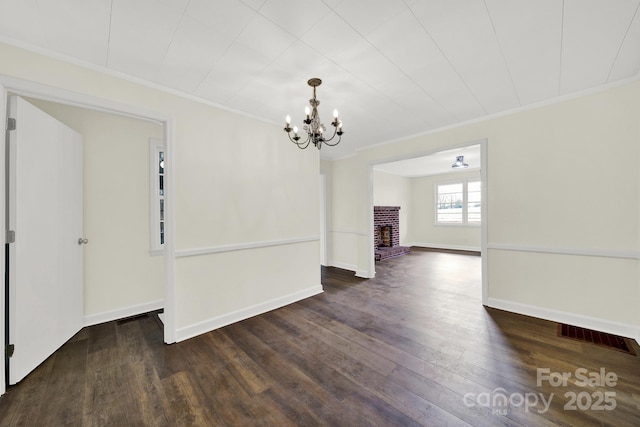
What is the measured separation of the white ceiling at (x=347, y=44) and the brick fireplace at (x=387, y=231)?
4.80m

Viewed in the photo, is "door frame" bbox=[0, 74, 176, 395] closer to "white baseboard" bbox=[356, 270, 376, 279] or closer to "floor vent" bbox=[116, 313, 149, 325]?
"floor vent" bbox=[116, 313, 149, 325]

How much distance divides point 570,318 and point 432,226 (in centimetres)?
590

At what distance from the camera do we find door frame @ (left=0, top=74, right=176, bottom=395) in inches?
69.0

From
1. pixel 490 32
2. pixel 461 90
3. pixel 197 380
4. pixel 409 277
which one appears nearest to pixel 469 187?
pixel 409 277

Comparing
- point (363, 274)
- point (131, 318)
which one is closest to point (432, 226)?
point (363, 274)

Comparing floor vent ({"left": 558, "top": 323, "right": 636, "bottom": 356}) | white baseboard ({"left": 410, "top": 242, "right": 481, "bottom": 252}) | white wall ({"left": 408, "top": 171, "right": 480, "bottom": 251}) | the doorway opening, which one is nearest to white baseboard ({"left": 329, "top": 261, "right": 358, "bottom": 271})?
the doorway opening

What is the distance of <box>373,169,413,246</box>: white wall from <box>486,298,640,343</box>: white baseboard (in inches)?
175

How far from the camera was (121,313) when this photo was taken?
304 centimetres

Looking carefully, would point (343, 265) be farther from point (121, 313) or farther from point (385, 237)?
point (121, 313)

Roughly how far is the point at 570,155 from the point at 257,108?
361 centimetres

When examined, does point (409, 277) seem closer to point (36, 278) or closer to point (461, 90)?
point (461, 90)

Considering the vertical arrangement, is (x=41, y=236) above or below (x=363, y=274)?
A: above

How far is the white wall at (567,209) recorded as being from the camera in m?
2.47

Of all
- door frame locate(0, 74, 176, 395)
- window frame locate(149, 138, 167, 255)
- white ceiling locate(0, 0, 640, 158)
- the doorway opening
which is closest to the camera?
white ceiling locate(0, 0, 640, 158)
